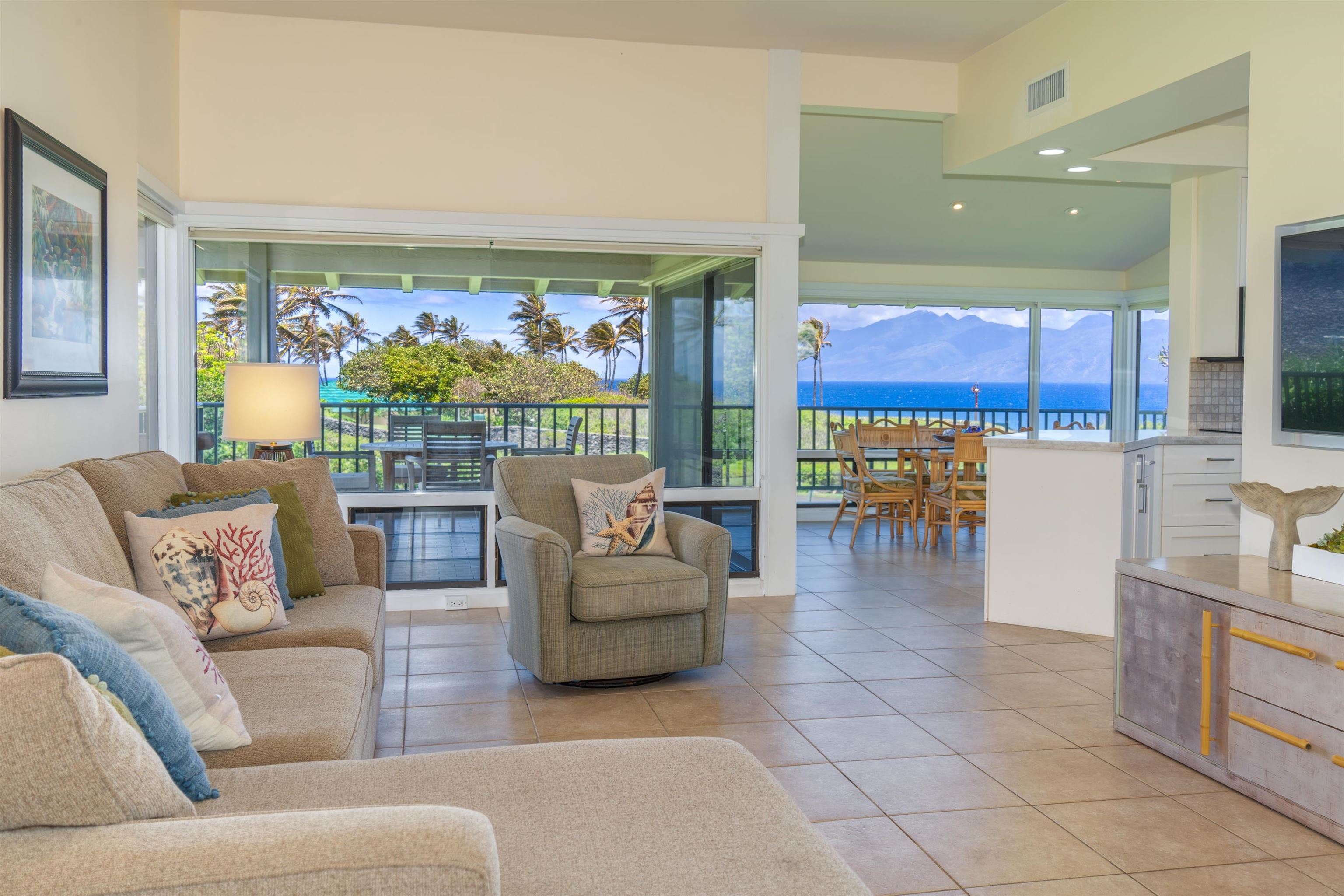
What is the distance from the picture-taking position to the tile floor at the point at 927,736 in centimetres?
244

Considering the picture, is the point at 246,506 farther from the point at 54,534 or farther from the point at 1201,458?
the point at 1201,458

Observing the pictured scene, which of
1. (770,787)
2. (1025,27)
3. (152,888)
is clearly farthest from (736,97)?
(152,888)

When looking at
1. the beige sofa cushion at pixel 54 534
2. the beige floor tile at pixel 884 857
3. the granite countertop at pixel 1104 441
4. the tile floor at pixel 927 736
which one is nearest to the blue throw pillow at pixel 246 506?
the beige sofa cushion at pixel 54 534

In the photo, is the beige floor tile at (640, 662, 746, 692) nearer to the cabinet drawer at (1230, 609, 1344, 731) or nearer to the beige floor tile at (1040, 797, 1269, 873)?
the beige floor tile at (1040, 797, 1269, 873)

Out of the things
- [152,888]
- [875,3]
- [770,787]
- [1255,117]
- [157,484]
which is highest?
[875,3]

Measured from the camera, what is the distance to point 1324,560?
2979 mm

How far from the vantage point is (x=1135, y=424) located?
371 inches

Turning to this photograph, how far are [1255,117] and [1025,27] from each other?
1.76 metres

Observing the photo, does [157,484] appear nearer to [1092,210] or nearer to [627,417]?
[627,417]

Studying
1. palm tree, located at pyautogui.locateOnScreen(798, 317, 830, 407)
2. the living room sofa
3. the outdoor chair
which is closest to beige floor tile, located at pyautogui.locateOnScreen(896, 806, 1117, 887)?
the living room sofa

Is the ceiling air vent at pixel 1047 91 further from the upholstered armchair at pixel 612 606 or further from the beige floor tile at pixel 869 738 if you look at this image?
the beige floor tile at pixel 869 738

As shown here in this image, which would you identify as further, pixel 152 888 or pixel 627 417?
pixel 627 417

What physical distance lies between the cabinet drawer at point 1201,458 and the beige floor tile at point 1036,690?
1.34m

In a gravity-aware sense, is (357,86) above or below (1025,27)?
below
